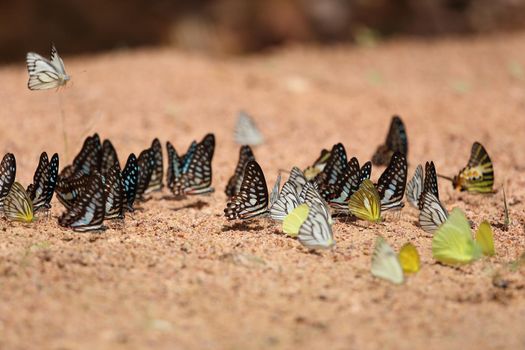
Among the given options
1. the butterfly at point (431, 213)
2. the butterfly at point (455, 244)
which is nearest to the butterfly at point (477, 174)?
the butterfly at point (431, 213)

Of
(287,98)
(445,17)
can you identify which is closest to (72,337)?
(287,98)

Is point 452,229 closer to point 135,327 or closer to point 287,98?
point 135,327

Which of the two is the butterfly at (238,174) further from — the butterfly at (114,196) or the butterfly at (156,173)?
the butterfly at (114,196)

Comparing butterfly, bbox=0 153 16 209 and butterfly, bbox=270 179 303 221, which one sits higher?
butterfly, bbox=0 153 16 209

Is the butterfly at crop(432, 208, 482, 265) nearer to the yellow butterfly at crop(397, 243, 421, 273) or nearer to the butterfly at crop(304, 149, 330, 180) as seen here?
the yellow butterfly at crop(397, 243, 421, 273)

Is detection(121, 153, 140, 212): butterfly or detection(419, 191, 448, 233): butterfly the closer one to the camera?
detection(419, 191, 448, 233): butterfly

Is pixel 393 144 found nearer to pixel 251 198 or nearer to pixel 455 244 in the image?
pixel 251 198

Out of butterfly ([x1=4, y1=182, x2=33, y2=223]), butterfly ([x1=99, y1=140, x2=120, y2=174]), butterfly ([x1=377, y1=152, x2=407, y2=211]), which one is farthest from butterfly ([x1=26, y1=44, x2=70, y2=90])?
butterfly ([x1=377, y1=152, x2=407, y2=211])

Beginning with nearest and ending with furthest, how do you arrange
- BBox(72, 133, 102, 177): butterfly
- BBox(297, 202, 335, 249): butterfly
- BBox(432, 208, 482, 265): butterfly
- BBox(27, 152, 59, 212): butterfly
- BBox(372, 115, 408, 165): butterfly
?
BBox(432, 208, 482, 265): butterfly
BBox(297, 202, 335, 249): butterfly
BBox(27, 152, 59, 212): butterfly
BBox(72, 133, 102, 177): butterfly
BBox(372, 115, 408, 165): butterfly
